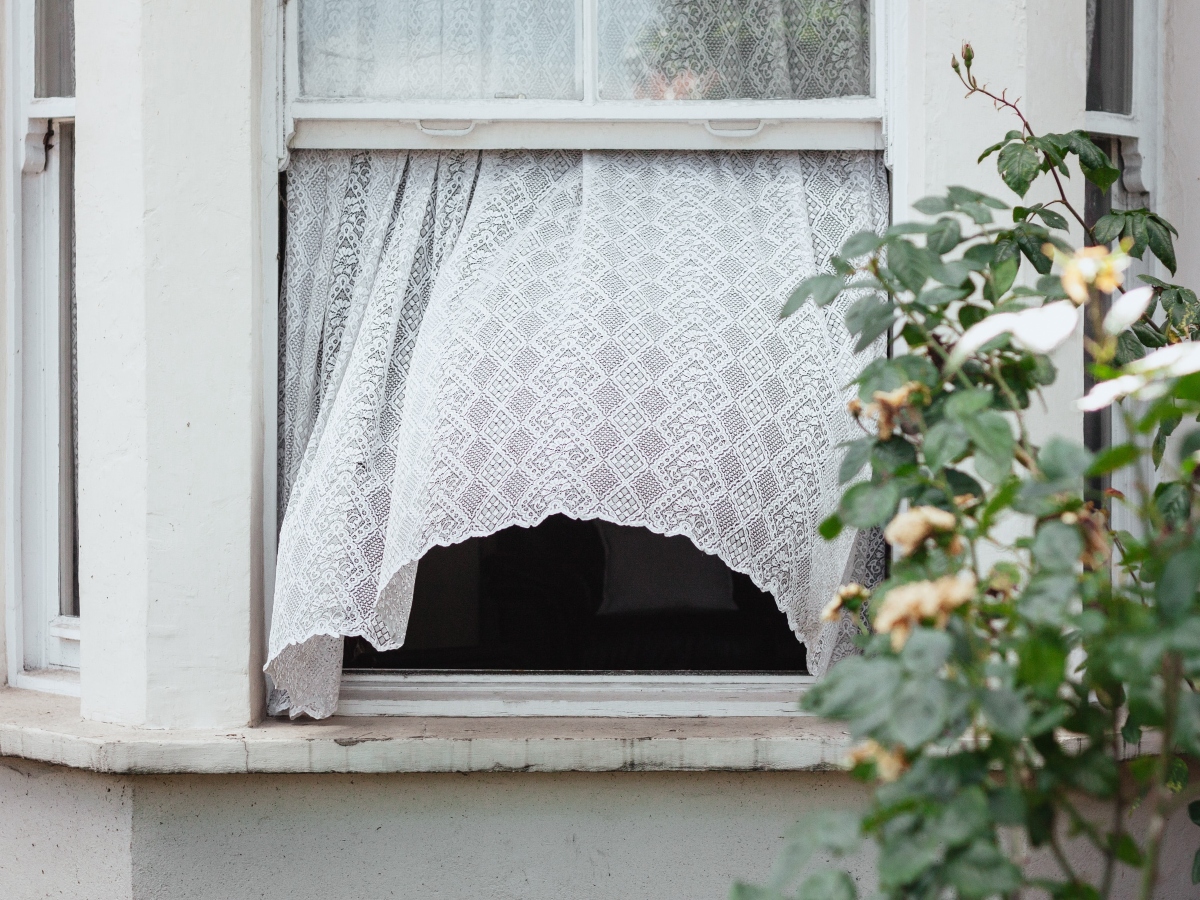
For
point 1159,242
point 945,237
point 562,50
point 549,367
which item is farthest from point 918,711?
point 562,50

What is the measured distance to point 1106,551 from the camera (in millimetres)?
1179

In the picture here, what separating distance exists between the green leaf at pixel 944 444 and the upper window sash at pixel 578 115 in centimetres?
117

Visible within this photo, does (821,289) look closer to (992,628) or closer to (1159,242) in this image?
(992,628)

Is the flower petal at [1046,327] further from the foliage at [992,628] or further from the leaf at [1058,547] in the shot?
the leaf at [1058,547]

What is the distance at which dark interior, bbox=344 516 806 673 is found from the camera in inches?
92.9

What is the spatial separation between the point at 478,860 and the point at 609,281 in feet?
3.83

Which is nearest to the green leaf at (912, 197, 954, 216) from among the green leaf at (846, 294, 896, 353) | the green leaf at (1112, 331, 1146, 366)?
the green leaf at (846, 294, 896, 353)

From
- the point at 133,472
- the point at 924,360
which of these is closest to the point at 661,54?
the point at 924,360

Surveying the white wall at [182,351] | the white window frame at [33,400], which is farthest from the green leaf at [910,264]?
the white window frame at [33,400]

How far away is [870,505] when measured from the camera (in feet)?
4.01

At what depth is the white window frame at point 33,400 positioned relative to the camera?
2.42 metres

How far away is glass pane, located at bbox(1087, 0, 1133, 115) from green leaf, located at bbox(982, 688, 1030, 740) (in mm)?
1848

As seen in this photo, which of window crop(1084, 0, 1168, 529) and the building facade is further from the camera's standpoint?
window crop(1084, 0, 1168, 529)

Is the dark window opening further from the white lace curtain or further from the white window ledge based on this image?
the white window ledge
